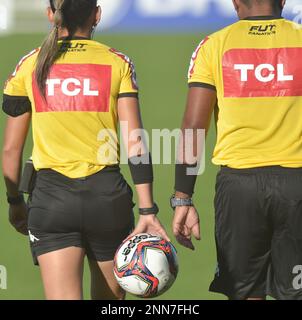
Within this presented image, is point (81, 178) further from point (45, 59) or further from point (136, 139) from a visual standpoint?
point (45, 59)

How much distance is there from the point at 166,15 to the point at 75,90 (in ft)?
14.9

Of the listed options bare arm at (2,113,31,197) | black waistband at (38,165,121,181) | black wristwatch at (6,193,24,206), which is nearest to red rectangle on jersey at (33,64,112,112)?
bare arm at (2,113,31,197)

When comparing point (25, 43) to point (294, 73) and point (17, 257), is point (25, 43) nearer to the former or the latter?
point (17, 257)

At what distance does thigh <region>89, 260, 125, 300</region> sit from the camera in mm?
5137

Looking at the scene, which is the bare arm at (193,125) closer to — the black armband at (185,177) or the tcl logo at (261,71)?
the black armband at (185,177)

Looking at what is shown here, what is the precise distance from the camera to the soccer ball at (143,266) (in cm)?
495

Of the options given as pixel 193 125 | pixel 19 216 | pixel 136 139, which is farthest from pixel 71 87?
pixel 19 216

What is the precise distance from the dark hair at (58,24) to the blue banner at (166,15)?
3.92 m

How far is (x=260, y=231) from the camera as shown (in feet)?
16.2

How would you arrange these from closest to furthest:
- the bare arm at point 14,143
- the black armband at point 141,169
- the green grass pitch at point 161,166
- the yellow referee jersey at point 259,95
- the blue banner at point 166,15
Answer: the yellow referee jersey at point 259,95, the black armband at point 141,169, the bare arm at point 14,143, the green grass pitch at point 161,166, the blue banner at point 166,15

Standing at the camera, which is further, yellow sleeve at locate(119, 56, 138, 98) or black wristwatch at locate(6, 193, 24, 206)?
black wristwatch at locate(6, 193, 24, 206)

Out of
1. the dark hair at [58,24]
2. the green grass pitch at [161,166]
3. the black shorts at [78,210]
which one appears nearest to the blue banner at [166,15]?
the green grass pitch at [161,166]

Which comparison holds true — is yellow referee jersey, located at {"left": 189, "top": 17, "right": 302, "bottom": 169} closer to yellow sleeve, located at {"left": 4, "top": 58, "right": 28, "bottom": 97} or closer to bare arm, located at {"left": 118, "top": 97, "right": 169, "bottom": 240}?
bare arm, located at {"left": 118, "top": 97, "right": 169, "bottom": 240}

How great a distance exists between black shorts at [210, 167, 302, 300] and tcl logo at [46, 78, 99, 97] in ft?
3.00
